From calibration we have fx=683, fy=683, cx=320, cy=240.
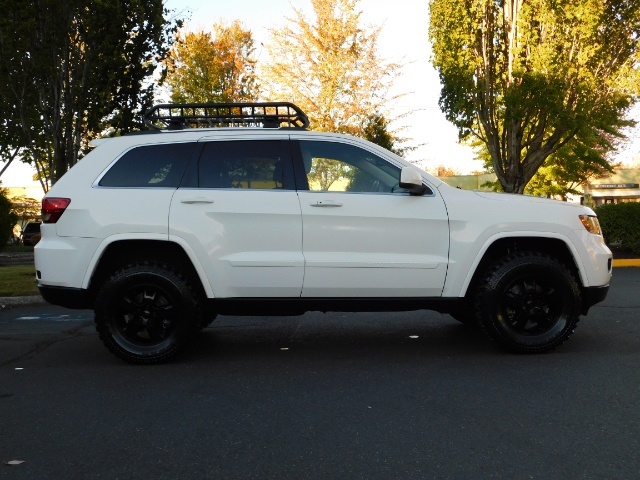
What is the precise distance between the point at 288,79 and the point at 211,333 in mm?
21737

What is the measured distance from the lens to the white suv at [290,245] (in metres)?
5.62

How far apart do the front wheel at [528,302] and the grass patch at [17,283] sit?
7.72m

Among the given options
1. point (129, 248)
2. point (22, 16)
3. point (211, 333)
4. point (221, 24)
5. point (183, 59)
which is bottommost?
point (211, 333)

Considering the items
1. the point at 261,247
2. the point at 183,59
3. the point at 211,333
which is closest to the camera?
the point at 261,247

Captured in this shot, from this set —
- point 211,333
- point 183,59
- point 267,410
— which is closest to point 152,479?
point 267,410

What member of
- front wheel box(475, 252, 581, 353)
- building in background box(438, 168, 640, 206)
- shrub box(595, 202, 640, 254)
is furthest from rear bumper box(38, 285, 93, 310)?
building in background box(438, 168, 640, 206)

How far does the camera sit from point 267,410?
4.36 meters

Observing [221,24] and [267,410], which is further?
[221,24]

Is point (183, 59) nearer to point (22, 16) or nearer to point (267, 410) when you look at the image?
point (22, 16)

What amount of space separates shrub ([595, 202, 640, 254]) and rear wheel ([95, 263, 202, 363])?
1255 cm

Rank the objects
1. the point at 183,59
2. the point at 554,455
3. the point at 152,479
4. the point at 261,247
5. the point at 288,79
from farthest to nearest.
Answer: the point at 183,59 < the point at 288,79 < the point at 261,247 < the point at 554,455 < the point at 152,479

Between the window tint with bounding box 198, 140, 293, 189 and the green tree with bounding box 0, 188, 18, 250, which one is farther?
the green tree with bounding box 0, 188, 18, 250

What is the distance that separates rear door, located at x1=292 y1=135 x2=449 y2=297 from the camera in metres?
5.61

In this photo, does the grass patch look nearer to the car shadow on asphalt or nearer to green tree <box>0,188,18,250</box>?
the car shadow on asphalt
